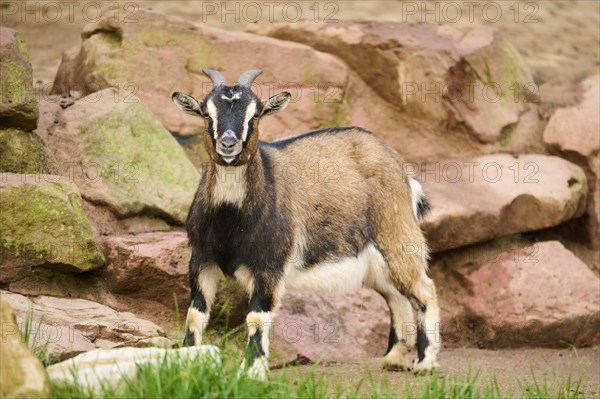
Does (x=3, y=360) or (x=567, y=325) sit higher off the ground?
(x=3, y=360)

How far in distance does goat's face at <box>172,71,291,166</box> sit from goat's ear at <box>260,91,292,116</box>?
0.03 metres

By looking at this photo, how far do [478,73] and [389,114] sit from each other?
1040 mm

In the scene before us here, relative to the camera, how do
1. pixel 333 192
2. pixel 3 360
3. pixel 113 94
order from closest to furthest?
pixel 3 360, pixel 333 192, pixel 113 94

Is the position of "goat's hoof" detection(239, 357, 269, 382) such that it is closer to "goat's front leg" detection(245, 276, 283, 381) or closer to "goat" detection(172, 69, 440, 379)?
"goat" detection(172, 69, 440, 379)

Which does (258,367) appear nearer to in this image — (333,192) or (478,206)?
(333,192)

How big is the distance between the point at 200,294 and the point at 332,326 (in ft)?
6.71

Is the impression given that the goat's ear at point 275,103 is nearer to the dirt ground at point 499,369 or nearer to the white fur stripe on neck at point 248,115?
the white fur stripe on neck at point 248,115

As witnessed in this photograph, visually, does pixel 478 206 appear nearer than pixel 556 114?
Yes

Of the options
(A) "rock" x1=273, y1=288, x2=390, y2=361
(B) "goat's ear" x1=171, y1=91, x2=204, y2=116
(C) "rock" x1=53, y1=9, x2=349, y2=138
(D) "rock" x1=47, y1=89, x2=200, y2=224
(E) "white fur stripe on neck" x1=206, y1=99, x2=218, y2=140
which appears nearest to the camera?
(E) "white fur stripe on neck" x1=206, y1=99, x2=218, y2=140

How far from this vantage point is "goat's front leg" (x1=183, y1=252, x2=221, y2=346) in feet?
21.6

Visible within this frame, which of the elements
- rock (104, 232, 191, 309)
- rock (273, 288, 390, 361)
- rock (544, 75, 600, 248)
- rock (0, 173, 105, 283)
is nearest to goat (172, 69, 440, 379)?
rock (273, 288, 390, 361)

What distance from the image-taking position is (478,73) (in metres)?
10.5

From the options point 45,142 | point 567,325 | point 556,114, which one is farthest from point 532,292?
point 45,142

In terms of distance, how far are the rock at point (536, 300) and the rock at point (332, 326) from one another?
106cm
